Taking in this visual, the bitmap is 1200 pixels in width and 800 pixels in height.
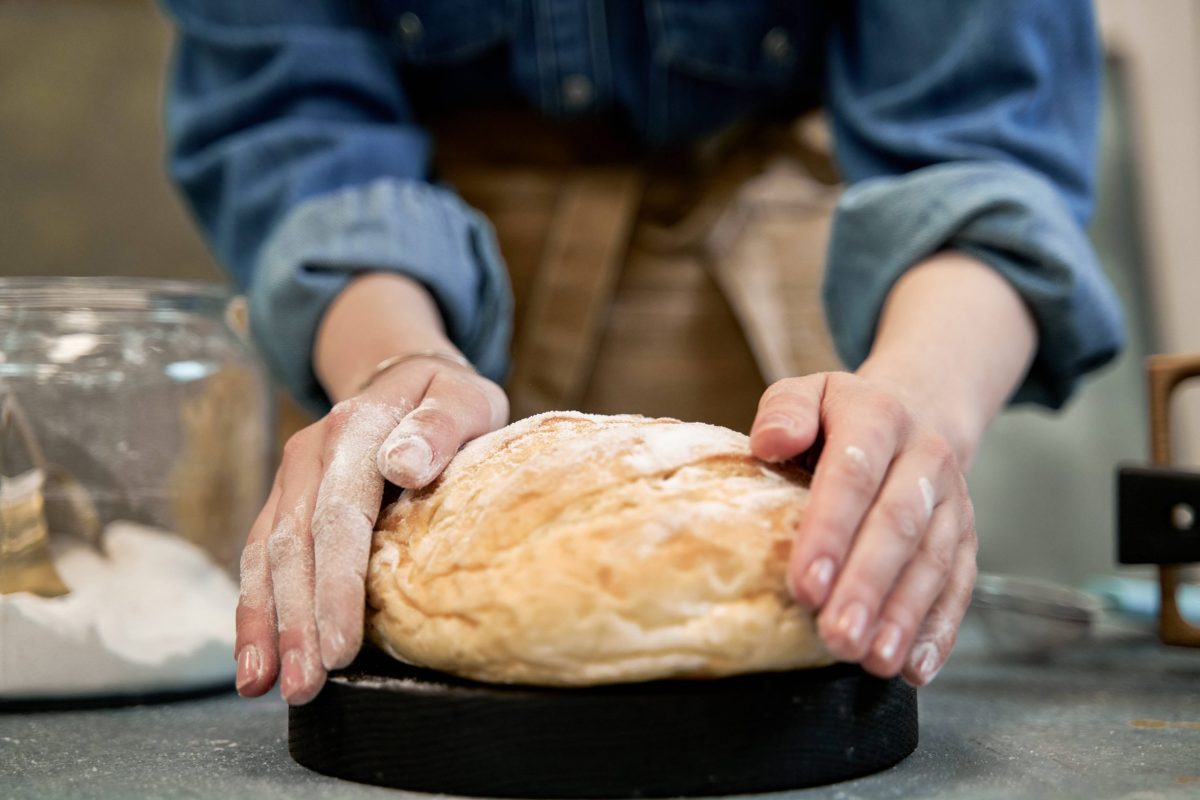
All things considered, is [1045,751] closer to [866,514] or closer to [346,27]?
[866,514]

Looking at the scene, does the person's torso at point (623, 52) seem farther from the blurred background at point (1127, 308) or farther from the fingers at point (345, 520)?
the blurred background at point (1127, 308)

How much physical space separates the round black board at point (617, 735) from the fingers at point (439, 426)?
14 cm

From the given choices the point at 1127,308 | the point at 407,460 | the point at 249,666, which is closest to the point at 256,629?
the point at 249,666

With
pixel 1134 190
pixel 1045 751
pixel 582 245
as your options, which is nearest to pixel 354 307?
pixel 582 245

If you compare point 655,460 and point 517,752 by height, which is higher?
point 655,460

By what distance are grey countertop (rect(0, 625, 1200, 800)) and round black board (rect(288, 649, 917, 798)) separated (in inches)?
0.8

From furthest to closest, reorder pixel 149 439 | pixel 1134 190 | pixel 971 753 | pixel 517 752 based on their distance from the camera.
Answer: pixel 1134 190 < pixel 149 439 < pixel 971 753 < pixel 517 752

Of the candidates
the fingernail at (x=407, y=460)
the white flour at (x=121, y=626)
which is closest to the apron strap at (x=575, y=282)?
the white flour at (x=121, y=626)

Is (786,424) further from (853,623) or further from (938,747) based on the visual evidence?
(938,747)

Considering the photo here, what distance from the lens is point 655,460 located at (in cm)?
65

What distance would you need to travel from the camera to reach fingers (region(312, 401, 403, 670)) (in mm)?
636

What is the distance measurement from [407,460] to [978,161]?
2.22ft

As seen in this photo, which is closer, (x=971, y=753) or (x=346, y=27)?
(x=971, y=753)

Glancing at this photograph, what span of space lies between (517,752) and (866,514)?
22cm
